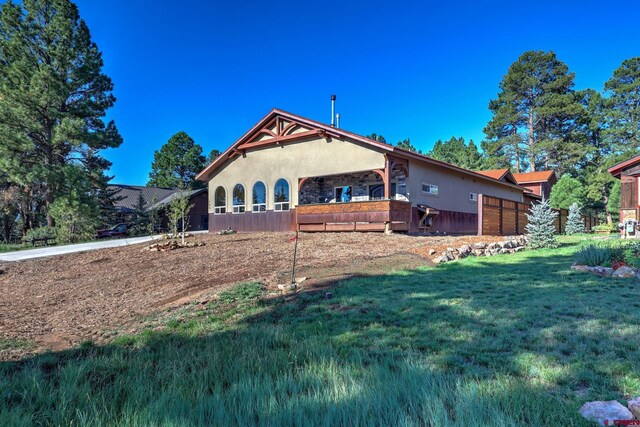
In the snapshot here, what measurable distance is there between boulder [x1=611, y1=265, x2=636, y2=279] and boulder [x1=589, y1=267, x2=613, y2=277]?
7 centimetres

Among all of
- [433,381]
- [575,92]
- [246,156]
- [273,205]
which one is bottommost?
[433,381]

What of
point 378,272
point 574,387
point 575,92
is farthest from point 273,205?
point 575,92

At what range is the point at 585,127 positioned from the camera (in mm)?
40281

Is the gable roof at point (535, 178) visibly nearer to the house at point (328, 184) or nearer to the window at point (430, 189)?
the house at point (328, 184)

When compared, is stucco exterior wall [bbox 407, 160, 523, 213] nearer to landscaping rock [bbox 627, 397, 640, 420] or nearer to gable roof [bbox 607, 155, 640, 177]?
gable roof [bbox 607, 155, 640, 177]

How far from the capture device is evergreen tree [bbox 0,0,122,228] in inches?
853

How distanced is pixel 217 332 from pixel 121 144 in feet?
86.0

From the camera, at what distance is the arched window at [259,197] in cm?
1899

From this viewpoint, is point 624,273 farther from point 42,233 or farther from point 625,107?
point 625,107

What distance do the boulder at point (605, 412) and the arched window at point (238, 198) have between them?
18795 millimetres

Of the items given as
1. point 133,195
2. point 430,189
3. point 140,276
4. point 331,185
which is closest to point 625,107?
point 430,189

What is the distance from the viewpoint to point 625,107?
128 ft

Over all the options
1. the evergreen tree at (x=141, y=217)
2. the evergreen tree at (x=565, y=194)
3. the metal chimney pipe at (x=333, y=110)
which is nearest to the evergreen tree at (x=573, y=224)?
the evergreen tree at (x=565, y=194)

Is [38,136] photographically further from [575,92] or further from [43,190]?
[575,92]
